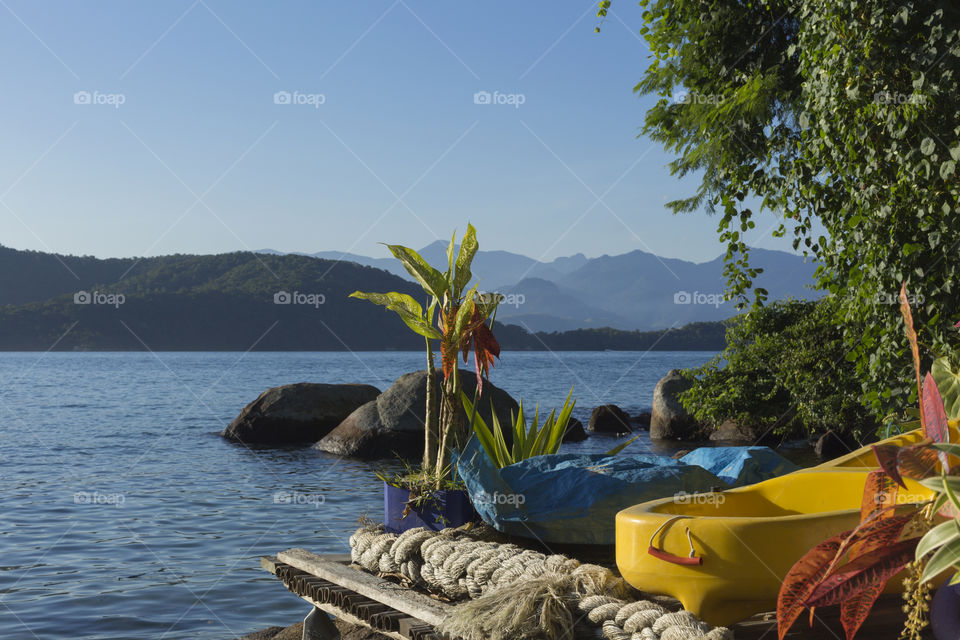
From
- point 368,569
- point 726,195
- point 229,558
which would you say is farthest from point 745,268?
point 229,558

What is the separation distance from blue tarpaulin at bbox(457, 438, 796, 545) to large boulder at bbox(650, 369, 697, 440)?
16.3m

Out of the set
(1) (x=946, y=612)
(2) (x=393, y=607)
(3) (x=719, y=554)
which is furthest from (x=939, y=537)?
(2) (x=393, y=607)

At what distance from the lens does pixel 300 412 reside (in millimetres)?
19312

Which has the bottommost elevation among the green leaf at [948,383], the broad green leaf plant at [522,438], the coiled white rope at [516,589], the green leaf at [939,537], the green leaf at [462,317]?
the coiled white rope at [516,589]

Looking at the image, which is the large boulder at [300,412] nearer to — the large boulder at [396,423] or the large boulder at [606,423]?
the large boulder at [396,423]

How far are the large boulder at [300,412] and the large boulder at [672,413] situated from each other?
7400 mm

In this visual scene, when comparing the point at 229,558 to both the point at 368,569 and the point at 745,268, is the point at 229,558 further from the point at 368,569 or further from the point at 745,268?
the point at 745,268

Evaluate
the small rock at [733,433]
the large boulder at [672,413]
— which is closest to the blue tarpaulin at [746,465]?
the small rock at [733,433]

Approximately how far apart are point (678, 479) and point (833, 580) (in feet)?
12.0

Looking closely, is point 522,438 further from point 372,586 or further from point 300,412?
point 300,412

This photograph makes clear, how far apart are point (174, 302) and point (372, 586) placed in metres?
63.2

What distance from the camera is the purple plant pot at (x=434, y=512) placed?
201 inches

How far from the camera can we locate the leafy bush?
13391mm

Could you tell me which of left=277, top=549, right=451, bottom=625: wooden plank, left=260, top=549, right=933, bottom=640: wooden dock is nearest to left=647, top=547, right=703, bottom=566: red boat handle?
left=260, top=549, right=933, bottom=640: wooden dock
